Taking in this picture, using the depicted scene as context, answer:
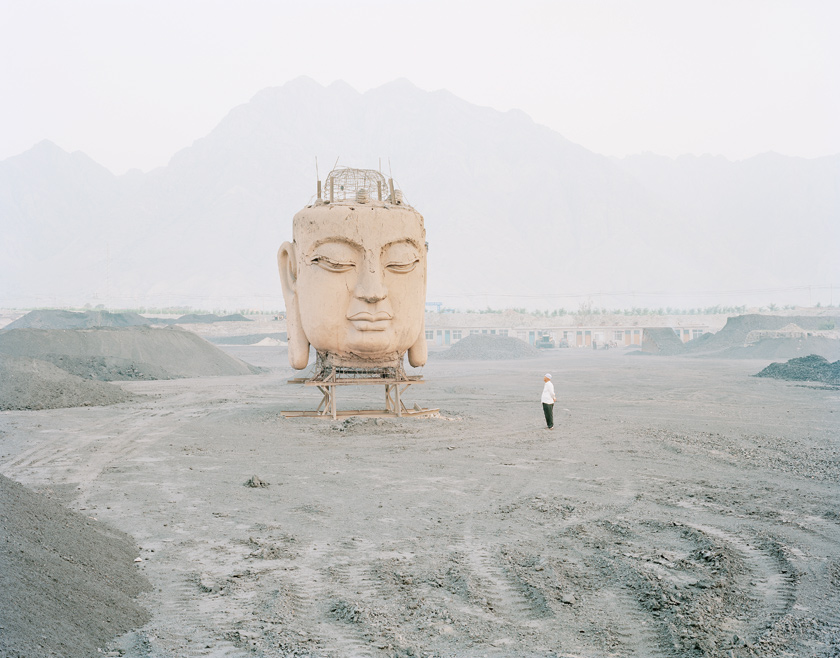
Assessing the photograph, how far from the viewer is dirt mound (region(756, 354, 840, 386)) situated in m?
28.0

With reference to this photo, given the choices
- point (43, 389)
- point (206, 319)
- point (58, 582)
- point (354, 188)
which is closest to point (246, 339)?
point (206, 319)

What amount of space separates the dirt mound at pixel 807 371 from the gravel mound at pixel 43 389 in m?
23.4

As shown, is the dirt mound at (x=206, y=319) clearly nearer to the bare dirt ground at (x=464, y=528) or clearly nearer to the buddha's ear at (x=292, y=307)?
the bare dirt ground at (x=464, y=528)

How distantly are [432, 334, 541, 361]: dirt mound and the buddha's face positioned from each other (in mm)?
32310

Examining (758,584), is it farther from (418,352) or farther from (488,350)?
(488,350)

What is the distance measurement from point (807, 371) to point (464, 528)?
25654mm

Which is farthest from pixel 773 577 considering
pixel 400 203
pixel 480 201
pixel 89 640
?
pixel 480 201

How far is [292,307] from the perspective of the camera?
1555cm

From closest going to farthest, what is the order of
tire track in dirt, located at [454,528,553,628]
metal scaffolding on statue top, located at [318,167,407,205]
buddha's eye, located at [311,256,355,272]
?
tire track in dirt, located at [454,528,553,628], buddha's eye, located at [311,256,355,272], metal scaffolding on statue top, located at [318,167,407,205]

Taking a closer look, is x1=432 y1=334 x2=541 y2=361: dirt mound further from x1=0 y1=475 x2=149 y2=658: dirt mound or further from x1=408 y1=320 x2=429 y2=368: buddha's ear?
x1=0 y1=475 x2=149 y2=658: dirt mound

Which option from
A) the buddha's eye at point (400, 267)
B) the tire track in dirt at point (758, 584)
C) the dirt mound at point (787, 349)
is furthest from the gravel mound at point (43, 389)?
the dirt mound at point (787, 349)

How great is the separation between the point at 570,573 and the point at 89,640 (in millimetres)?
3557

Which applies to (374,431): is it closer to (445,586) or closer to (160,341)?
(445,586)

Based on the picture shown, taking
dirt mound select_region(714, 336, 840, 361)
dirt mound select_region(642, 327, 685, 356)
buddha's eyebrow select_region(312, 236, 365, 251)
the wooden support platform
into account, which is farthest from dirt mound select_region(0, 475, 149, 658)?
dirt mound select_region(642, 327, 685, 356)
